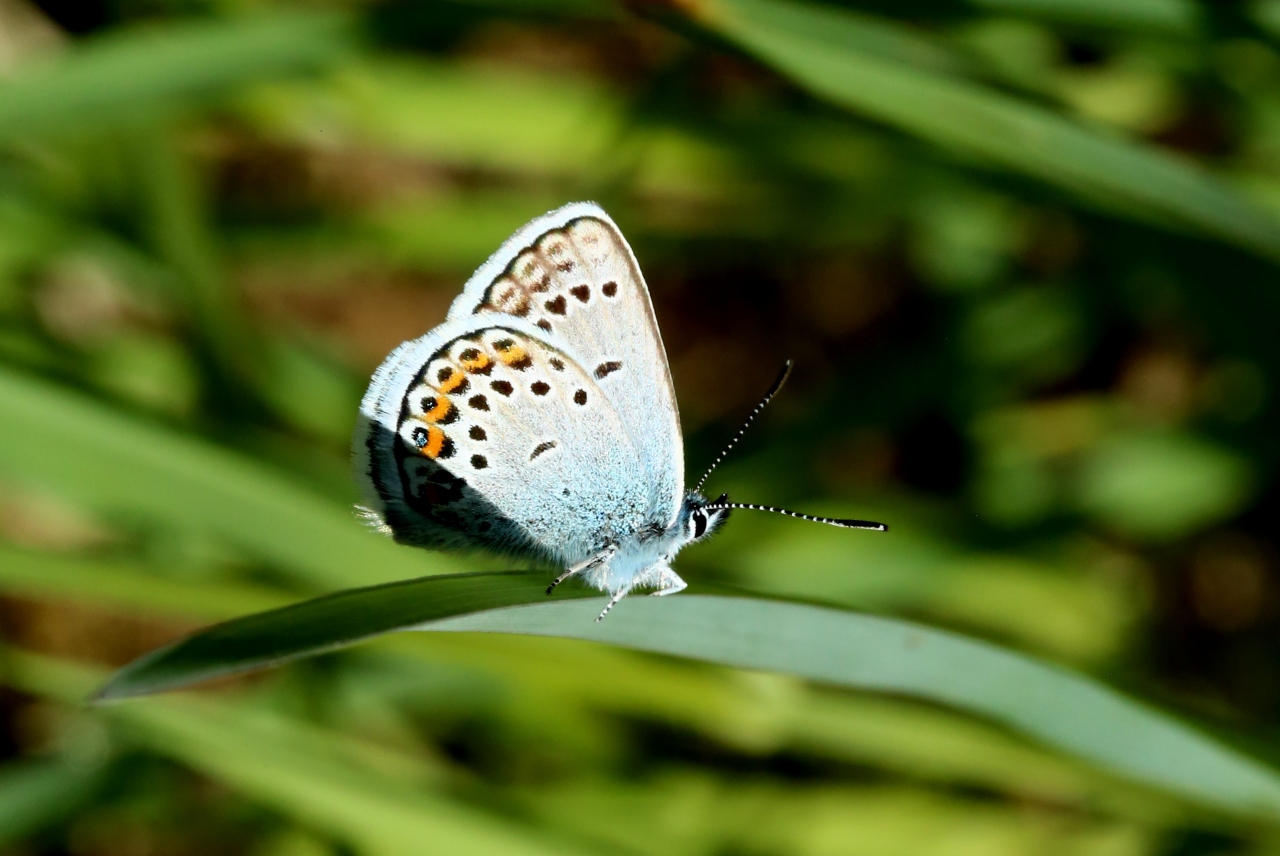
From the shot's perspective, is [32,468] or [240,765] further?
[240,765]

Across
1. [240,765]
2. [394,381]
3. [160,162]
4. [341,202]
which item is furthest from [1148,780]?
[341,202]

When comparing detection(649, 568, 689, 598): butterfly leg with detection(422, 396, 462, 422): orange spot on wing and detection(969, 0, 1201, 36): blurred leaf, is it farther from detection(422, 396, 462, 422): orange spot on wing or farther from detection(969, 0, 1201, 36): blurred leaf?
detection(969, 0, 1201, 36): blurred leaf

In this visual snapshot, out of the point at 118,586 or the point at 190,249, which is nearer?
the point at 118,586

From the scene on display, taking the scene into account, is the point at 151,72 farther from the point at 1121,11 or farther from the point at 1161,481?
the point at 1161,481

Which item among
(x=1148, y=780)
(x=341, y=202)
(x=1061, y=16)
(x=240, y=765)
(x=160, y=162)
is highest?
(x=341, y=202)

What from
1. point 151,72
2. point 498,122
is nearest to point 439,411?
point 151,72

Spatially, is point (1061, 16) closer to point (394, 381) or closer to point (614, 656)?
point (394, 381)

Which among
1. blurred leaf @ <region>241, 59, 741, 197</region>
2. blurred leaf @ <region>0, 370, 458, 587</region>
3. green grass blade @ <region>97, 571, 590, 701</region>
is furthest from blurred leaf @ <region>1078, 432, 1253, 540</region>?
green grass blade @ <region>97, 571, 590, 701</region>
